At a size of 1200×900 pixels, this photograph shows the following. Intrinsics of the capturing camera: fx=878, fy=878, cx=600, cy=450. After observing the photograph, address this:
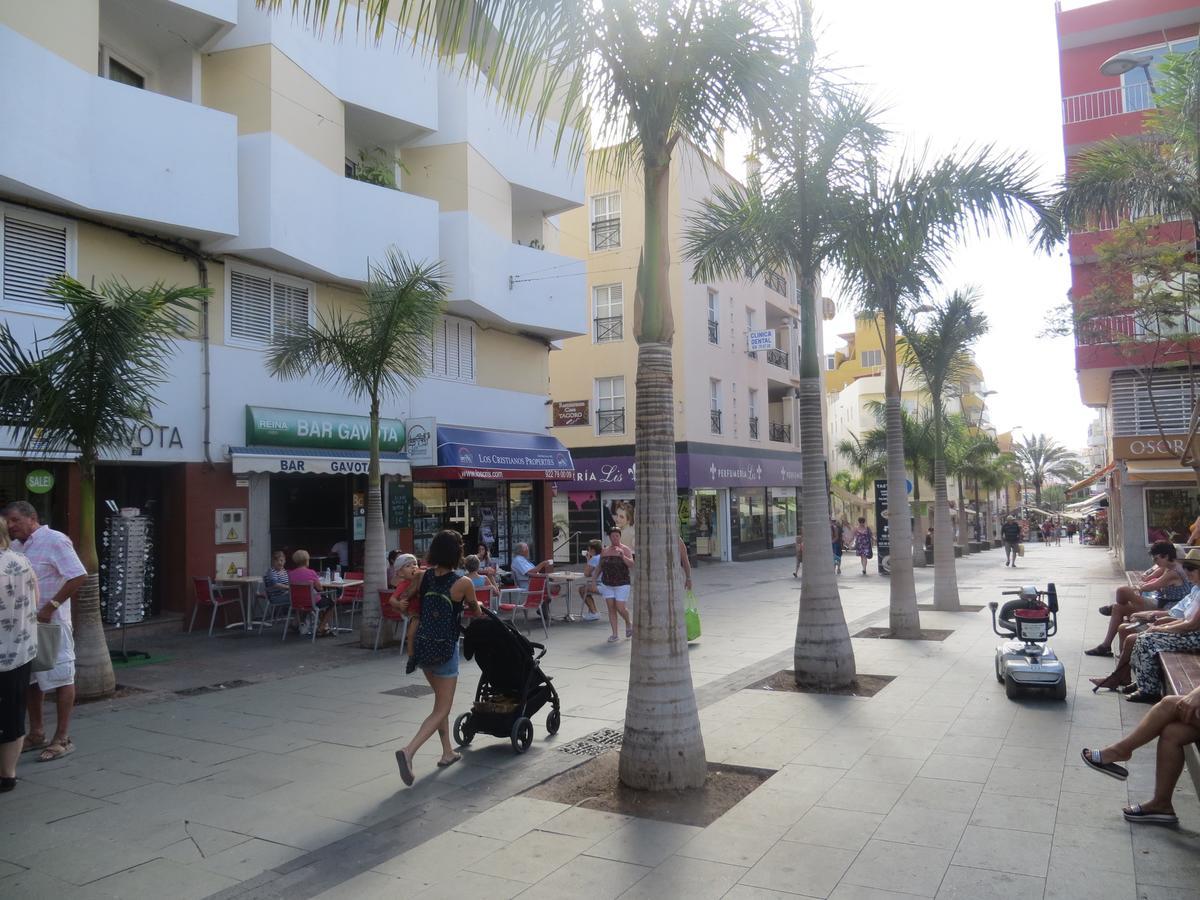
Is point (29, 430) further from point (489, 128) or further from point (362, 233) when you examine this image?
point (489, 128)

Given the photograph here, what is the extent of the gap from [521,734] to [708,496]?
2542 centimetres

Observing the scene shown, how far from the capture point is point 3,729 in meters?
5.93

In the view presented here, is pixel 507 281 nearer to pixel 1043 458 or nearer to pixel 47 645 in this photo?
pixel 47 645

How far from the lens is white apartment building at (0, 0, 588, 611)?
39.7ft

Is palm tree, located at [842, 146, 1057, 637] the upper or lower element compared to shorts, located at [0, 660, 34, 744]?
upper

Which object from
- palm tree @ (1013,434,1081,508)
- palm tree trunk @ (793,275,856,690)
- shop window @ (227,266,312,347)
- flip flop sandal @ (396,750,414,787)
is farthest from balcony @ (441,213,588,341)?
palm tree @ (1013,434,1081,508)

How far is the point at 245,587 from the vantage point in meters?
14.7

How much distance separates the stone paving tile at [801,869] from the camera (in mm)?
4301

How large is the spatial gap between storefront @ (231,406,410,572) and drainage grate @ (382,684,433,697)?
6172mm

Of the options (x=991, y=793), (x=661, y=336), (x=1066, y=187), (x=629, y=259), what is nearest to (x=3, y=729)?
(x=661, y=336)

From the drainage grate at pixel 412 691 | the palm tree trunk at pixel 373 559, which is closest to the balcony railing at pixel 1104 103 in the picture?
the palm tree trunk at pixel 373 559

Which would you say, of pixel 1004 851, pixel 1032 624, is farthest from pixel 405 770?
pixel 1032 624

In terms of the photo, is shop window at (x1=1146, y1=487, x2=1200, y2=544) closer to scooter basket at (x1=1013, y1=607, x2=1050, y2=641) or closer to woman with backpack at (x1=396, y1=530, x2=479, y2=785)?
scooter basket at (x1=1013, y1=607, x2=1050, y2=641)

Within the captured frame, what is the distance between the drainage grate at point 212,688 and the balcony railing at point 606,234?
2340 cm
